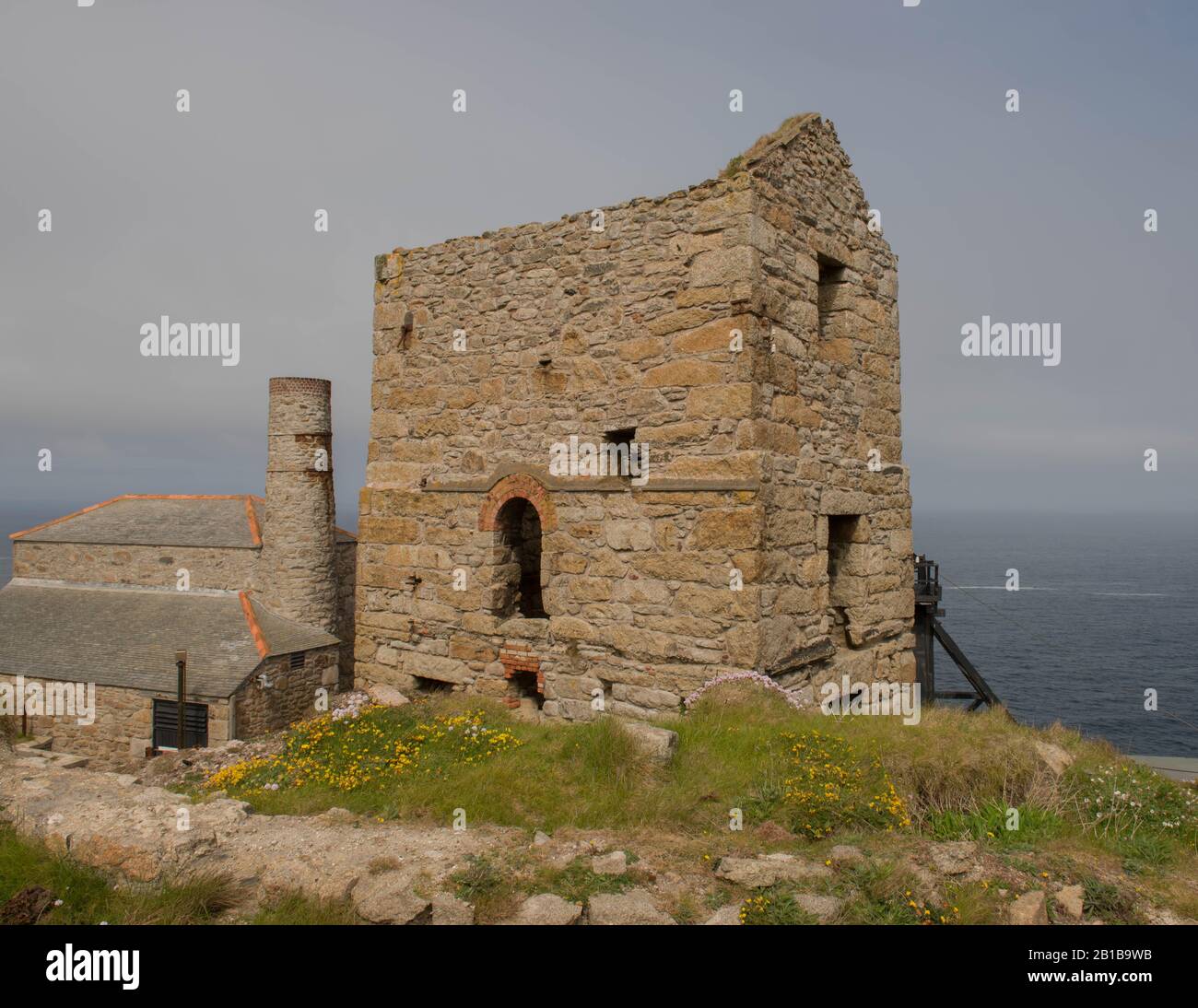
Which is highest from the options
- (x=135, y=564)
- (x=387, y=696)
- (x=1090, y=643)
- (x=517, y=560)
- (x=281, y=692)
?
(x=517, y=560)

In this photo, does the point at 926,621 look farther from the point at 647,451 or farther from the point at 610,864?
the point at 610,864

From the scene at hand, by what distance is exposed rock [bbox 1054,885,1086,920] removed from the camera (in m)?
4.84

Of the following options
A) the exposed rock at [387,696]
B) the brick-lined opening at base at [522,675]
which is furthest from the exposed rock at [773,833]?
the exposed rock at [387,696]

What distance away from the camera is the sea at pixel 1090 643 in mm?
30844

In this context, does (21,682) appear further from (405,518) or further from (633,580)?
(633,580)

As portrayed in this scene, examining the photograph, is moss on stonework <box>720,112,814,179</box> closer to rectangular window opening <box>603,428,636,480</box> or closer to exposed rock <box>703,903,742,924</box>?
rectangular window opening <box>603,428,636,480</box>

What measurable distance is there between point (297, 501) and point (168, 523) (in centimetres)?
585

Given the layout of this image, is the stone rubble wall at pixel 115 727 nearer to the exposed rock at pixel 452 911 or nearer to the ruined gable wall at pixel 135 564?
the ruined gable wall at pixel 135 564

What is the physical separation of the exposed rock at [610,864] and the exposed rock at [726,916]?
2.22 ft

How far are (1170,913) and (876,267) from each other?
803cm

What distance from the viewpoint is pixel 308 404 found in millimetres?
22141

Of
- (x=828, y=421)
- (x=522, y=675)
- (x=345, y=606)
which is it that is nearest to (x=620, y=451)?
(x=828, y=421)

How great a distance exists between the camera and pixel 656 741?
7023 millimetres
